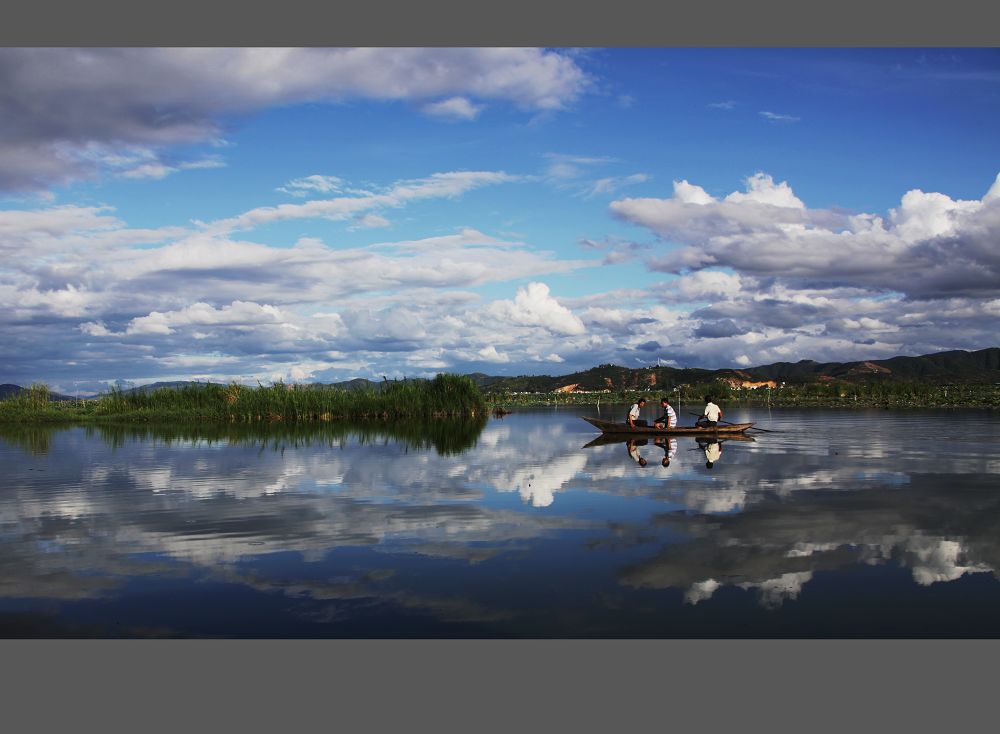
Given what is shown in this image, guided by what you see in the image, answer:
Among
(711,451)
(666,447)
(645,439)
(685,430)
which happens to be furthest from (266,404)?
(711,451)

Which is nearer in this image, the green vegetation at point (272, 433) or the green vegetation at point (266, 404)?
the green vegetation at point (272, 433)

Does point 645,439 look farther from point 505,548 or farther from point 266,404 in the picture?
point 266,404

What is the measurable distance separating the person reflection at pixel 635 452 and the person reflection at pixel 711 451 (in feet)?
6.17

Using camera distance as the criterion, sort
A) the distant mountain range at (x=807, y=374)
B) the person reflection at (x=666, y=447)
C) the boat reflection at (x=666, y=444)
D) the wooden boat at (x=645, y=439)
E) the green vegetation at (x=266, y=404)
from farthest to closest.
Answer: the distant mountain range at (x=807, y=374)
the green vegetation at (x=266, y=404)
the wooden boat at (x=645, y=439)
the boat reflection at (x=666, y=444)
the person reflection at (x=666, y=447)

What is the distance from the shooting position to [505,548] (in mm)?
11359

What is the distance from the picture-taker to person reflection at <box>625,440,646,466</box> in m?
23.2

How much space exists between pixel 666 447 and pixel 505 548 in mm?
17765

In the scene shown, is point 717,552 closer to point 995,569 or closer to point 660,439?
point 995,569

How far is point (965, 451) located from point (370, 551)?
69.4 ft

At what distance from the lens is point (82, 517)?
14297 millimetres

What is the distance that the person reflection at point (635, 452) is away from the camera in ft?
76.1

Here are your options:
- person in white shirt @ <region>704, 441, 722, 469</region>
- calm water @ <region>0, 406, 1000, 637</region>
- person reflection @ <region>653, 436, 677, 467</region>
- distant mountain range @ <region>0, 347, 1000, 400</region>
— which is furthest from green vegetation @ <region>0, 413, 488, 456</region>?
distant mountain range @ <region>0, 347, 1000, 400</region>

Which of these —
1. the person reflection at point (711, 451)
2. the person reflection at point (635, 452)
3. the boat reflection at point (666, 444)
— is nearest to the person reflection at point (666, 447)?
the boat reflection at point (666, 444)

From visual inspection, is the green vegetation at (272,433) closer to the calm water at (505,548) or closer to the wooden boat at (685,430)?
the wooden boat at (685,430)
